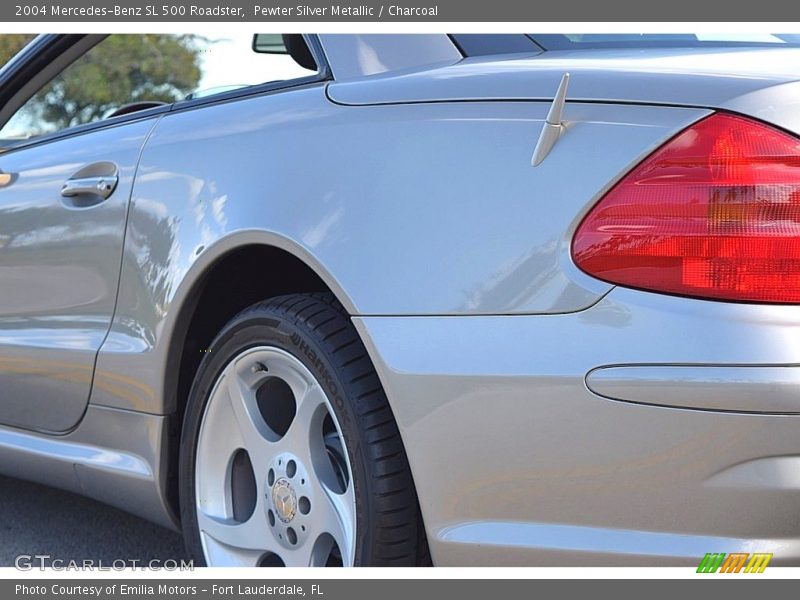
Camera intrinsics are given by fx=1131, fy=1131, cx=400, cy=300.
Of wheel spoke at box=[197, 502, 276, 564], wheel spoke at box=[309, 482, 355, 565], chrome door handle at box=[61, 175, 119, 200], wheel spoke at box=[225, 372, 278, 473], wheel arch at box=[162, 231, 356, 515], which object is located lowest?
wheel spoke at box=[197, 502, 276, 564]

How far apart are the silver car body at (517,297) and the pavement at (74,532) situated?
3.59 feet

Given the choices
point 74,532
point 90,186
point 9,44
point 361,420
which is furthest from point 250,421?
point 9,44

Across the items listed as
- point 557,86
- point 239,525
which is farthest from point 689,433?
point 239,525

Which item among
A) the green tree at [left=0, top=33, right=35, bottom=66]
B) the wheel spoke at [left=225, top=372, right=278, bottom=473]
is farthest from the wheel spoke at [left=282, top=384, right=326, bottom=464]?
the green tree at [left=0, top=33, right=35, bottom=66]

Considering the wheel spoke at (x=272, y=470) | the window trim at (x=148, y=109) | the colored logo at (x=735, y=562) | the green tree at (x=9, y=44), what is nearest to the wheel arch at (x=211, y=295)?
the wheel spoke at (x=272, y=470)

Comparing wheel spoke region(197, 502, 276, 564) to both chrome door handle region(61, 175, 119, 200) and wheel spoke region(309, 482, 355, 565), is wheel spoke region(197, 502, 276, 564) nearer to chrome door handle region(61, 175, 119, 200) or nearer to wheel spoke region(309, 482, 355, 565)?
wheel spoke region(309, 482, 355, 565)

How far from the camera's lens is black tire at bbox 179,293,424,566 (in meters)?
2.09

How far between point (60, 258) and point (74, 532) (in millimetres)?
1035

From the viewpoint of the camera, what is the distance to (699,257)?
1793 mm

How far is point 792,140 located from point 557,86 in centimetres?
40

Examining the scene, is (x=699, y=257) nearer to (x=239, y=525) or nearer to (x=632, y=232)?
(x=632, y=232)

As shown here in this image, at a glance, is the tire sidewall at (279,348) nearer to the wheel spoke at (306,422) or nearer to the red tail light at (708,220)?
the wheel spoke at (306,422)

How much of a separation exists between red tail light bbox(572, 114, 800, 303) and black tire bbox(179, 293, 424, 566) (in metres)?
0.51

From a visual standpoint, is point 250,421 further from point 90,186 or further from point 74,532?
point 74,532
